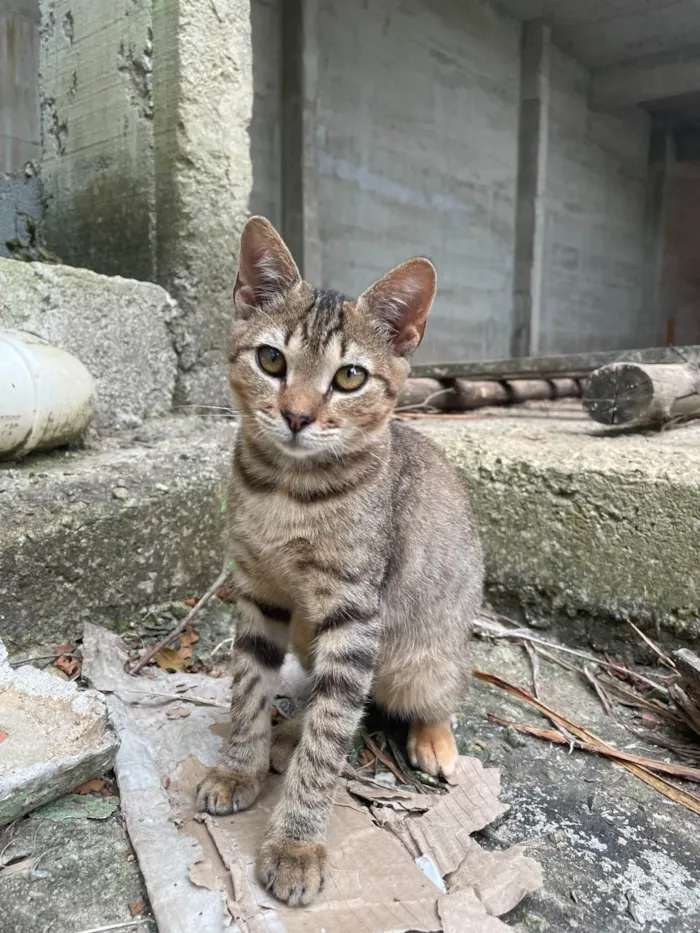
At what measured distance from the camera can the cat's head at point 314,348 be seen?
1.73m

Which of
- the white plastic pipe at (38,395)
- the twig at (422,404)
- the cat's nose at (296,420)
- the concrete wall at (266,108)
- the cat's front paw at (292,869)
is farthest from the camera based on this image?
the concrete wall at (266,108)

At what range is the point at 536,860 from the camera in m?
1.75

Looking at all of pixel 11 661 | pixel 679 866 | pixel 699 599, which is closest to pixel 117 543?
pixel 11 661

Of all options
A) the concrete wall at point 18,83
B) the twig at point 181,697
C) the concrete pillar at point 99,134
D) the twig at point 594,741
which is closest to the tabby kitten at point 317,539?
the twig at point 181,697

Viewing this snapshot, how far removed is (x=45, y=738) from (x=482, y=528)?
6.07 ft

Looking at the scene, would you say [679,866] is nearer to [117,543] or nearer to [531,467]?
[531,467]

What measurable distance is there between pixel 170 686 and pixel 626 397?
2.30 m

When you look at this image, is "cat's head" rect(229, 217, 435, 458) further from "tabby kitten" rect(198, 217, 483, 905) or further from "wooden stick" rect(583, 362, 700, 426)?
"wooden stick" rect(583, 362, 700, 426)

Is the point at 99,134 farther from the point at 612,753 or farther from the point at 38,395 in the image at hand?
the point at 612,753

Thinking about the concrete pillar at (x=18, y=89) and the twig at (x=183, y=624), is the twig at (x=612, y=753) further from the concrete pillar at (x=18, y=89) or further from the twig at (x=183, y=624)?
the concrete pillar at (x=18, y=89)

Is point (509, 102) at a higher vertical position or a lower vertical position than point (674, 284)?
higher

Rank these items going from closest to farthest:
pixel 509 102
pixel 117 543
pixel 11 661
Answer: pixel 11 661 → pixel 117 543 → pixel 509 102

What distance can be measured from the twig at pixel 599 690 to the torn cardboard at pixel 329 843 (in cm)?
62

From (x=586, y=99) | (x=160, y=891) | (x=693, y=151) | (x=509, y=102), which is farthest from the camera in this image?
(x=693, y=151)
